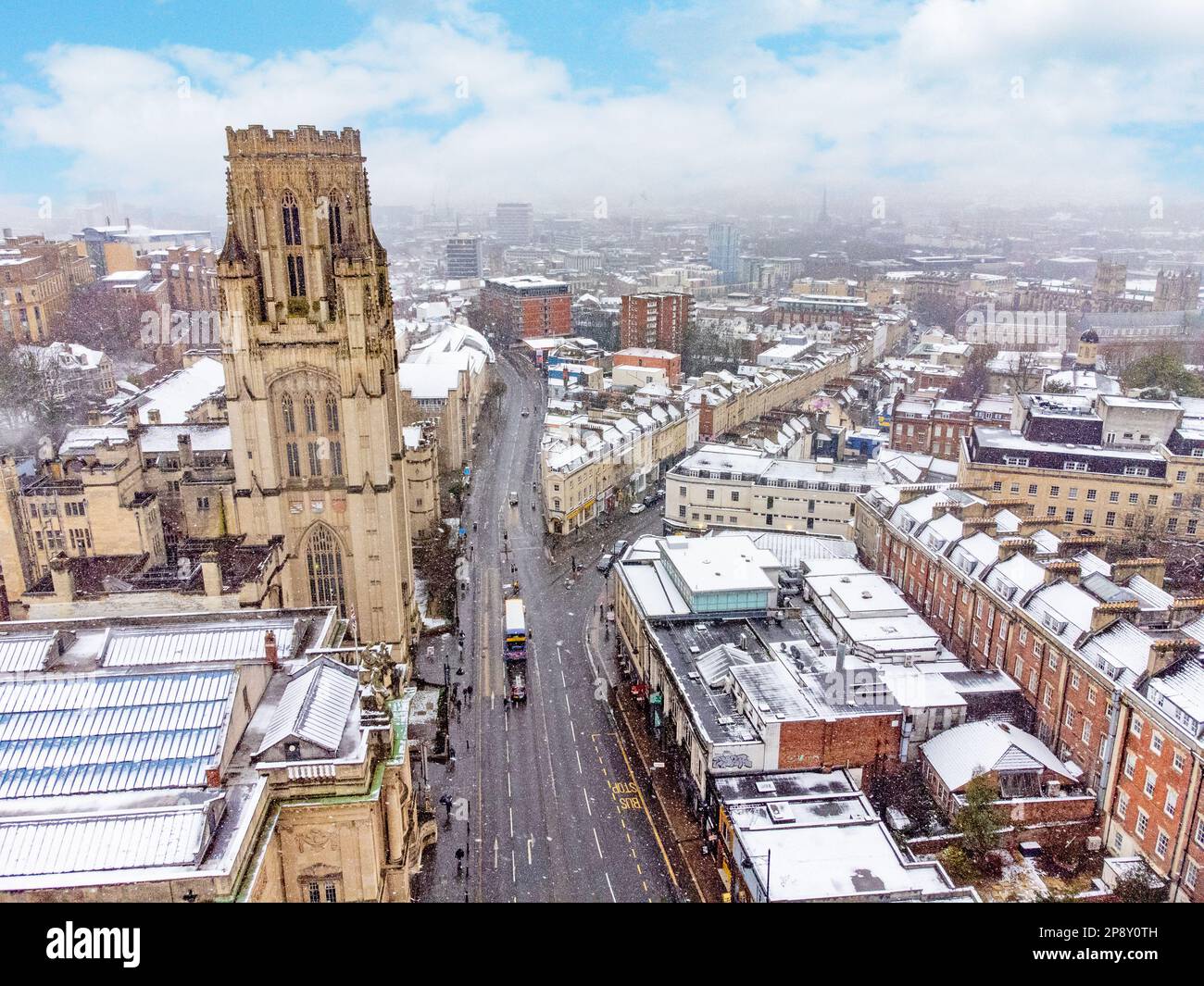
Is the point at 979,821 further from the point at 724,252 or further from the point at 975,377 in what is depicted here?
the point at 724,252

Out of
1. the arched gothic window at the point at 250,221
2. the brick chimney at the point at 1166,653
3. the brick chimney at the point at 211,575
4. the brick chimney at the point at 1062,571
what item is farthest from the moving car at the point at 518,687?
the brick chimney at the point at 1166,653

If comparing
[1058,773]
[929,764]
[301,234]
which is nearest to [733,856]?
[929,764]

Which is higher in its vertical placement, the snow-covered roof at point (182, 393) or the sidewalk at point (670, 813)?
the snow-covered roof at point (182, 393)

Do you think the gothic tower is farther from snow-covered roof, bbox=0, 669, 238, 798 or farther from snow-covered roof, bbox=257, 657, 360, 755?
snow-covered roof, bbox=0, 669, 238, 798

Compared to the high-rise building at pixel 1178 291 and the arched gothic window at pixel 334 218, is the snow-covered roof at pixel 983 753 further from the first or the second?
the high-rise building at pixel 1178 291

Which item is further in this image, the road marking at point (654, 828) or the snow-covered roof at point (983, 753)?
the snow-covered roof at point (983, 753)

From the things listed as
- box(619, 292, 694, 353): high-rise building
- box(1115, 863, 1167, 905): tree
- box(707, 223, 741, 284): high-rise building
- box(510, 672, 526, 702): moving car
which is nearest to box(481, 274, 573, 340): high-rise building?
box(619, 292, 694, 353): high-rise building
